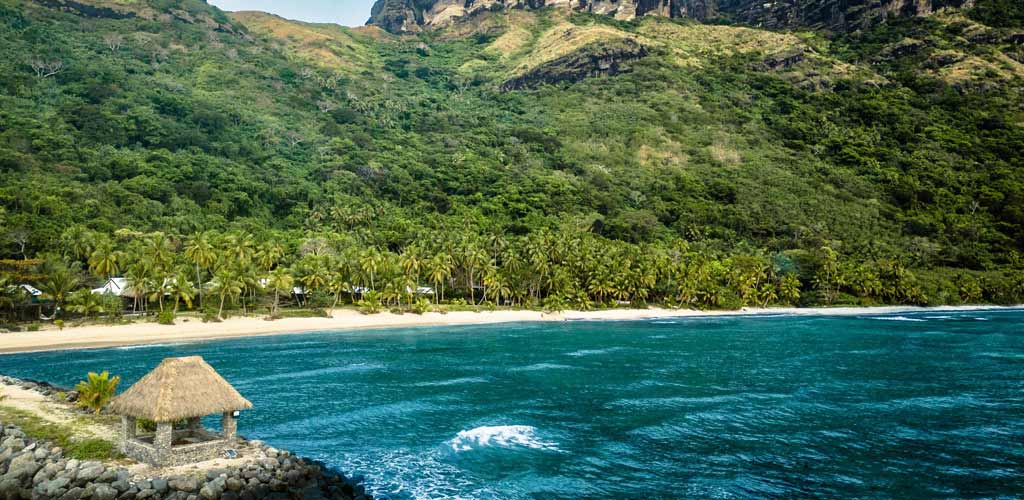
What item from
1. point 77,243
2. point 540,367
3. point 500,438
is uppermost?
point 77,243

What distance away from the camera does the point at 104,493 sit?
18891 mm

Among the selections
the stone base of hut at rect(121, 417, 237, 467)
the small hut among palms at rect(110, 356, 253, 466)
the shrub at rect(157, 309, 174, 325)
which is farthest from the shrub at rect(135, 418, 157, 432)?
the shrub at rect(157, 309, 174, 325)

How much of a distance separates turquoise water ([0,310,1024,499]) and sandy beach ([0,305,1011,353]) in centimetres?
403

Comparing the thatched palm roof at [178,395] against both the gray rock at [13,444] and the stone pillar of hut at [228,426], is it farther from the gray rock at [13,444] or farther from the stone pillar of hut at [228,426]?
the gray rock at [13,444]

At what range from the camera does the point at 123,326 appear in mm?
65125

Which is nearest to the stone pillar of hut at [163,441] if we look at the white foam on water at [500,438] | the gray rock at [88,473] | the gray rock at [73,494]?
the gray rock at [88,473]

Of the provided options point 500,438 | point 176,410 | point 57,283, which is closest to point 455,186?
point 57,283

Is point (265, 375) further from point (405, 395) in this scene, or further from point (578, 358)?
point (578, 358)

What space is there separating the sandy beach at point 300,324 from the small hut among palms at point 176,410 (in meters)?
43.2

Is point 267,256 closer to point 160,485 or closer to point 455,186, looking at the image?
point 160,485

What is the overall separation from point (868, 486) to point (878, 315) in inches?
3487

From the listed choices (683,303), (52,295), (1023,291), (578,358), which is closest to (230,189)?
(52,295)

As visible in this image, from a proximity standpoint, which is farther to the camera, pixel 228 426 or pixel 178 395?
pixel 228 426

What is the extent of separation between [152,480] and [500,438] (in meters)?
14.9
